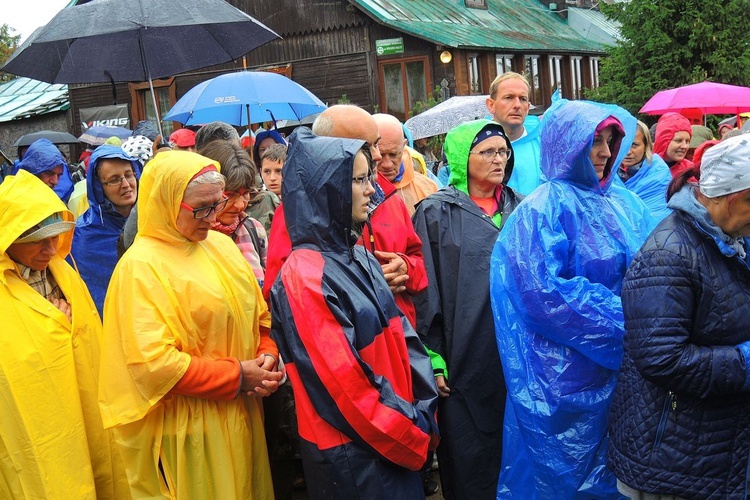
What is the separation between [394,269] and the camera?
373cm

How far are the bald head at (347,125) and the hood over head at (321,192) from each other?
49 centimetres

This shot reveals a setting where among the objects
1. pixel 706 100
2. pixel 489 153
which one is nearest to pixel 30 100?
pixel 706 100

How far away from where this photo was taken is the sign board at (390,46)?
66.9ft

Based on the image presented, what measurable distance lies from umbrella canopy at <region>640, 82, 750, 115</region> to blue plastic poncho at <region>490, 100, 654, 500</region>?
710cm

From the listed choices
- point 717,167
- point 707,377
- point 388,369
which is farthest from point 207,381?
point 717,167

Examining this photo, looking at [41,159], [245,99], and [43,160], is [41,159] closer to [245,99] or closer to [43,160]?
[43,160]

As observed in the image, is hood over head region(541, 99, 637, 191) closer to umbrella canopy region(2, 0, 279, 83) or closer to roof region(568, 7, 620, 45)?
umbrella canopy region(2, 0, 279, 83)

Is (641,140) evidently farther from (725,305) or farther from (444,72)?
(444,72)

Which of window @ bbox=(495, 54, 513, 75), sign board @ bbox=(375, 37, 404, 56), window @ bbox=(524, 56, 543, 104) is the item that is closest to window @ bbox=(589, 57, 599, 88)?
window @ bbox=(524, 56, 543, 104)

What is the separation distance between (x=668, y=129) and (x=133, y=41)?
5.02m

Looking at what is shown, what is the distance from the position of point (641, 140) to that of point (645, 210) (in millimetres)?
2613

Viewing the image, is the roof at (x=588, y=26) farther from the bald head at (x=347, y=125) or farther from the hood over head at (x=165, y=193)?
the hood over head at (x=165, y=193)

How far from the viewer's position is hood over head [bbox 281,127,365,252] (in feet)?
9.93

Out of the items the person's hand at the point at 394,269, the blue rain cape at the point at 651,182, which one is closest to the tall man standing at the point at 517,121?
the blue rain cape at the point at 651,182
